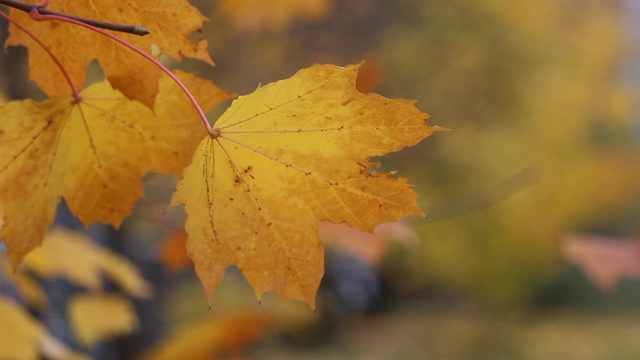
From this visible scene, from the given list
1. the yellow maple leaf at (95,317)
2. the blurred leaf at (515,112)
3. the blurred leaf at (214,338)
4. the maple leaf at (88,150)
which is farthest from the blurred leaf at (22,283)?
the blurred leaf at (515,112)

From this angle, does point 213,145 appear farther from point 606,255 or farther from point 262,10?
point 262,10

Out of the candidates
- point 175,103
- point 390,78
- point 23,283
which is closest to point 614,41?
point 390,78

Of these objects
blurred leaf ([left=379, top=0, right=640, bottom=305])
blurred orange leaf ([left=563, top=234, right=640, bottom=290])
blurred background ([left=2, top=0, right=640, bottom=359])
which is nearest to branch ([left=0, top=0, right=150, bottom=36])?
blurred background ([left=2, top=0, right=640, bottom=359])

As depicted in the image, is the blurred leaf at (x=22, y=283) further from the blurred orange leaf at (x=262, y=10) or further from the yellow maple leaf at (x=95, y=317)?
the blurred orange leaf at (x=262, y=10)

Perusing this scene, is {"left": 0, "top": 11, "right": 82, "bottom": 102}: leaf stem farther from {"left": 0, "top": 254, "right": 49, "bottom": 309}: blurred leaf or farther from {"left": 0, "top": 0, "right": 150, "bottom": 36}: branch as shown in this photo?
{"left": 0, "top": 254, "right": 49, "bottom": 309}: blurred leaf

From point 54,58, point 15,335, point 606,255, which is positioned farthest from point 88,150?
point 606,255

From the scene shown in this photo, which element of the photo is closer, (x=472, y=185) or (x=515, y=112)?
(x=515, y=112)
